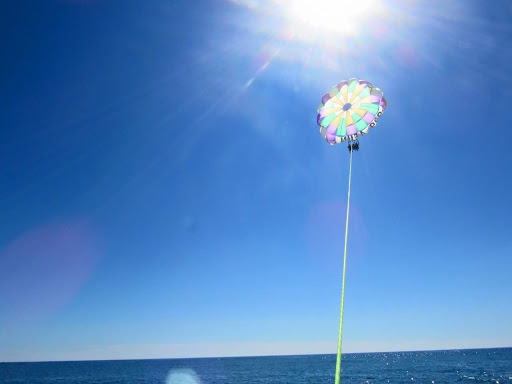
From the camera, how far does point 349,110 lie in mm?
8234

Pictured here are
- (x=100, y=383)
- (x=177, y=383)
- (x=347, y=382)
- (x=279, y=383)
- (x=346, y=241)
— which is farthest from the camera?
(x=100, y=383)

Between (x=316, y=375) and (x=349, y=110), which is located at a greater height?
(x=349, y=110)

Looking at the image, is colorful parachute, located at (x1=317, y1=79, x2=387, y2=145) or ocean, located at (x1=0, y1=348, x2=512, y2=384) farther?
ocean, located at (x1=0, y1=348, x2=512, y2=384)

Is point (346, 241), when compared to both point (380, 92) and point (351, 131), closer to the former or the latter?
point (351, 131)

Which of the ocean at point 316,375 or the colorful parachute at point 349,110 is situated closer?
the colorful parachute at point 349,110

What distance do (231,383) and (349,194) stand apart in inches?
2209

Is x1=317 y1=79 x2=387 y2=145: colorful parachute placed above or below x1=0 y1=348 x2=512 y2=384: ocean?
above

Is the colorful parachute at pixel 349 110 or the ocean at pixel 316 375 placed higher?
the colorful parachute at pixel 349 110

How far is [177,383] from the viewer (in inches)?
2237

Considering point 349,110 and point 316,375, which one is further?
point 316,375

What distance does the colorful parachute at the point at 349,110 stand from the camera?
787cm

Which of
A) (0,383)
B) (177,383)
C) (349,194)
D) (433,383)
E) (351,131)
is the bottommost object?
(0,383)

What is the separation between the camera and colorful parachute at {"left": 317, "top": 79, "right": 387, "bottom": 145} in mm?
7871

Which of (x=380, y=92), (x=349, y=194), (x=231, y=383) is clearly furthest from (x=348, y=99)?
(x=231, y=383)
